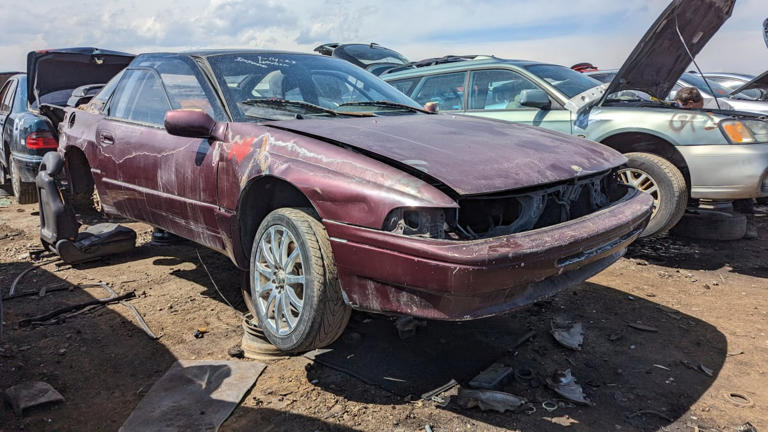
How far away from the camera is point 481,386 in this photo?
258cm

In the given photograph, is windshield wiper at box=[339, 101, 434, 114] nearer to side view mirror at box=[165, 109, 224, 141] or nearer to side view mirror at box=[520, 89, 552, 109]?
side view mirror at box=[165, 109, 224, 141]

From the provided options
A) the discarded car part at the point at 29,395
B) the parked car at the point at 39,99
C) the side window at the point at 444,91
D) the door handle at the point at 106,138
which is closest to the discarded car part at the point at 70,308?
the discarded car part at the point at 29,395

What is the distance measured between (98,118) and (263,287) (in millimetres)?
2402

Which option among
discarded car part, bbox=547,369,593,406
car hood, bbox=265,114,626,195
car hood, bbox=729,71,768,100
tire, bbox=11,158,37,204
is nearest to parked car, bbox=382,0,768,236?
car hood, bbox=729,71,768,100

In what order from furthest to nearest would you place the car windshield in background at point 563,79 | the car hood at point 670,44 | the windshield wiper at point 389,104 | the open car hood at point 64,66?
the open car hood at point 64,66
the car windshield in background at point 563,79
the car hood at point 670,44
the windshield wiper at point 389,104

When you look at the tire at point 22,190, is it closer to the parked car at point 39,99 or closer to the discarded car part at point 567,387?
the parked car at point 39,99

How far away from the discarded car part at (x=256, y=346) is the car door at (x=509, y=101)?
11.5ft

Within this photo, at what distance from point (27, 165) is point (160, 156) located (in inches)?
158

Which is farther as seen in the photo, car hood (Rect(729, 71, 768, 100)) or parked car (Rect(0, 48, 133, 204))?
parked car (Rect(0, 48, 133, 204))

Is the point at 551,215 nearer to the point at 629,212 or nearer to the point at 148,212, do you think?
the point at 629,212

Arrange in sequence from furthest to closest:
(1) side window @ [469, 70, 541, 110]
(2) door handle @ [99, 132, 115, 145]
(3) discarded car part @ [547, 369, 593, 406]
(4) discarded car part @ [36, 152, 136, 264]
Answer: (1) side window @ [469, 70, 541, 110]
(4) discarded car part @ [36, 152, 136, 264]
(2) door handle @ [99, 132, 115, 145]
(3) discarded car part @ [547, 369, 593, 406]

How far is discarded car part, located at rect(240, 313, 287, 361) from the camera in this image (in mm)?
2938

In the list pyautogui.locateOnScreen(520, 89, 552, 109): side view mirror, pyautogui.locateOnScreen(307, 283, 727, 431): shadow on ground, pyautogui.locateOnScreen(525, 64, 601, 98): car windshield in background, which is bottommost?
pyautogui.locateOnScreen(307, 283, 727, 431): shadow on ground

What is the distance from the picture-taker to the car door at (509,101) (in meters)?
5.32
